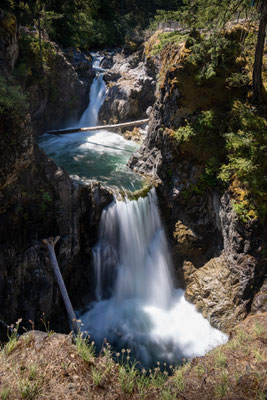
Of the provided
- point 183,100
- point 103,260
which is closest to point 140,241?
point 103,260

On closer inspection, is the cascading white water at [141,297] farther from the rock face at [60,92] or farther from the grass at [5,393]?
the rock face at [60,92]

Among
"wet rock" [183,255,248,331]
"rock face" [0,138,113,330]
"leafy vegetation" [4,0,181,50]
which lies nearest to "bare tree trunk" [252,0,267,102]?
"wet rock" [183,255,248,331]

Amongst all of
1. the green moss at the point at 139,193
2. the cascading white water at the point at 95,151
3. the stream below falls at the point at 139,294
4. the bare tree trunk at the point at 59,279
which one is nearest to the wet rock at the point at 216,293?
the stream below falls at the point at 139,294

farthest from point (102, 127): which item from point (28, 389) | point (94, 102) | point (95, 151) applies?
point (28, 389)

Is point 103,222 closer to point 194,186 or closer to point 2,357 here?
point 194,186

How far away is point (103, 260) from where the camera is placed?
9031 millimetres

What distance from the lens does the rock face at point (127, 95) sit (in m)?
18.9

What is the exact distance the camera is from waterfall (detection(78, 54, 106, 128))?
19516 mm

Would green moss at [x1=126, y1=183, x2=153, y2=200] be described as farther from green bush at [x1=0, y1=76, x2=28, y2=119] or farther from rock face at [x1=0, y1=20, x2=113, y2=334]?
green bush at [x1=0, y1=76, x2=28, y2=119]

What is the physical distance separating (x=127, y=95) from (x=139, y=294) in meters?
15.7

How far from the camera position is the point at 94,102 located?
1992 centimetres

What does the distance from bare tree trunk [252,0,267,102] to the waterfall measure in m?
13.9

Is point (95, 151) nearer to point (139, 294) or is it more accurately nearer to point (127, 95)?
point (127, 95)

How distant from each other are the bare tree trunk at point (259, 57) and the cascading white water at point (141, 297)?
5745mm
